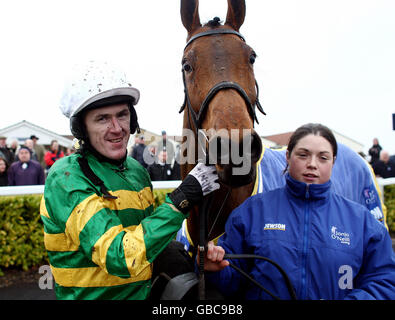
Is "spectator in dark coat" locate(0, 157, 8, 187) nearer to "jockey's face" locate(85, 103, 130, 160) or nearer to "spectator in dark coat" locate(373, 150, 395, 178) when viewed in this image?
"jockey's face" locate(85, 103, 130, 160)

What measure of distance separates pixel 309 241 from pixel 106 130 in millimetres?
1172

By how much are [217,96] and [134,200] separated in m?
0.74

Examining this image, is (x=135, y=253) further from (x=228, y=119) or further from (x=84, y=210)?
(x=228, y=119)

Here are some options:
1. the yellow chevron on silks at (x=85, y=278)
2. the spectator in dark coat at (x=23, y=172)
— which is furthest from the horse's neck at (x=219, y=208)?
the spectator in dark coat at (x=23, y=172)

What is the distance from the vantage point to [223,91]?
180 centimetres

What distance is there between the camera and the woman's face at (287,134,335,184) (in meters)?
1.63

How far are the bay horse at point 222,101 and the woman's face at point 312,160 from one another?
0.76 feet

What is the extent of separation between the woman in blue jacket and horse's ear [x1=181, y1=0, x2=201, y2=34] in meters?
1.12

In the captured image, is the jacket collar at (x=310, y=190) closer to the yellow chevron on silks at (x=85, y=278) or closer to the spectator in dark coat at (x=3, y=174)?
the yellow chevron on silks at (x=85, y=278)

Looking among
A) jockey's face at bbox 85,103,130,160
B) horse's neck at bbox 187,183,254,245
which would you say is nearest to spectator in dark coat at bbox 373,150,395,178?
horse's neck at bbox 187,183,254,245

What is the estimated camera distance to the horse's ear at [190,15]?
7.34 feet

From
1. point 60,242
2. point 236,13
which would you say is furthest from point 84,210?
point 236,13

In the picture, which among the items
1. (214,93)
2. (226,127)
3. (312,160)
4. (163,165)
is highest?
(163,165)
